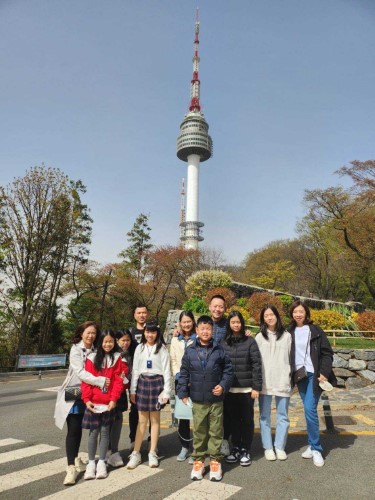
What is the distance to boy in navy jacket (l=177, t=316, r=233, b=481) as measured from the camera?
3781mm

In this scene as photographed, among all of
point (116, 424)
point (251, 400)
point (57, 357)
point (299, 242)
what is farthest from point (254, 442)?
point (299, 242)

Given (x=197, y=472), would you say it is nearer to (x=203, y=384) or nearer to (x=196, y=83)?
(x=203, y=384)

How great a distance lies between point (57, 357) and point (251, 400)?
1860 cm

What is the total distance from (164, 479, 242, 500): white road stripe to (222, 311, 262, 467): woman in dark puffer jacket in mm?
691

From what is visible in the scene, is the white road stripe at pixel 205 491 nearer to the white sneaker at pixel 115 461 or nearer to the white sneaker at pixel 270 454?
the white sneaker at pixel 270 454

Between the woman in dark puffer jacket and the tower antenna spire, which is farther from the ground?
the tower antenna spire

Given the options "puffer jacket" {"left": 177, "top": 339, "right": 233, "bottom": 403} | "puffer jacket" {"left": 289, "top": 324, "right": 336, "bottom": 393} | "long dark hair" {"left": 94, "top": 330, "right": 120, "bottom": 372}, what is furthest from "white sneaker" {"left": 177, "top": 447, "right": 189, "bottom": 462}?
"puffer jacket" {"left": 289, "top": 324, "right": 336, "bottom": 393}

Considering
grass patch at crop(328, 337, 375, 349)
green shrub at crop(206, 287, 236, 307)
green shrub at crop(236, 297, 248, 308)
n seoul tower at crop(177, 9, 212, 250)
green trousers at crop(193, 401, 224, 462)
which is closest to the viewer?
green trousers at crop(193, 401, 224, 462)

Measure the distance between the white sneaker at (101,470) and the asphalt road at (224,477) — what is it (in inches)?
2.6

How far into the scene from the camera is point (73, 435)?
3.81 metres

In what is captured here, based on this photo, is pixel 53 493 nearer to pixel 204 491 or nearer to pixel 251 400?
pixel 204 491

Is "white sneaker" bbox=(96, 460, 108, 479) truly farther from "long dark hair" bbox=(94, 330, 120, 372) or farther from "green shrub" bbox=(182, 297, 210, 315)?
"green shrub" bbox=(182, 297, 210, 315)

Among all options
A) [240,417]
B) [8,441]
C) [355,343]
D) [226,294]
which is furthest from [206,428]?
[226,294]

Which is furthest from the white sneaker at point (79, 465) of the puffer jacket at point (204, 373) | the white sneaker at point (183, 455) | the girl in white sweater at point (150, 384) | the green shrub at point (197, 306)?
the green shrub at point (197, 306)
